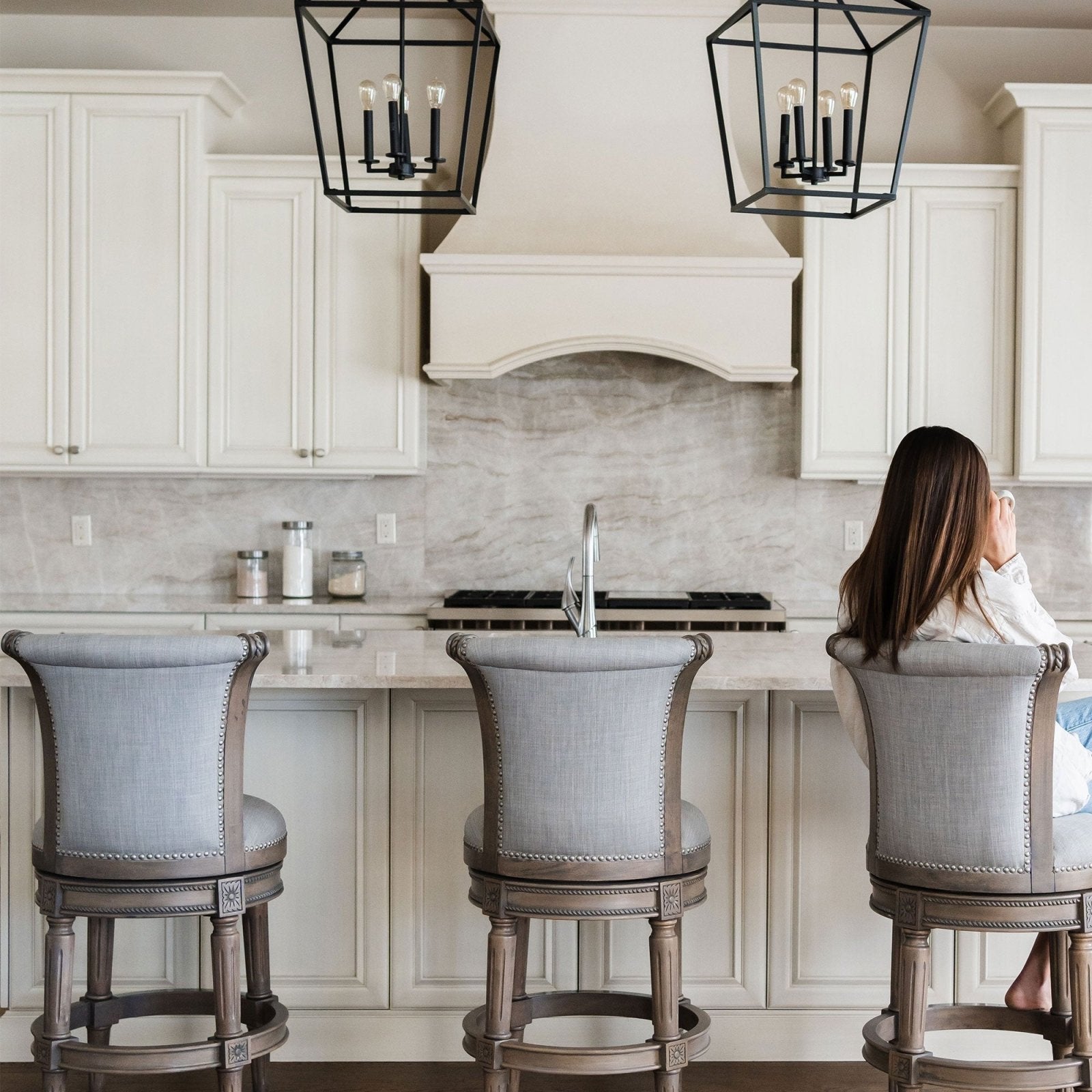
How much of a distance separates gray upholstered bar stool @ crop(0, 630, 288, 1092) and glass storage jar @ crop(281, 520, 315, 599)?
223 cm

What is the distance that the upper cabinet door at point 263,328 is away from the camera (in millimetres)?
4012

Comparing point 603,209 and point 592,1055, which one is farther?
point 603,209

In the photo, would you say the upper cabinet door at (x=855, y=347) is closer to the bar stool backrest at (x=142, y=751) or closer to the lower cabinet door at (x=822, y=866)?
the lower cabinet door at (x=822, y=866)

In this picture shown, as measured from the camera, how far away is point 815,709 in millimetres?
2420

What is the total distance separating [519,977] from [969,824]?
2.79 ft

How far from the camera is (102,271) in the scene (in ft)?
13.0

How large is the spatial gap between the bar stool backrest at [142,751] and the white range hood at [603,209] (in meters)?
2.17

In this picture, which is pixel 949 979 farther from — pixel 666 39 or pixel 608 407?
pixel 666 39

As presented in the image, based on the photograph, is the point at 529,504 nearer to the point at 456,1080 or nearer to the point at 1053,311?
the point at 1053,311

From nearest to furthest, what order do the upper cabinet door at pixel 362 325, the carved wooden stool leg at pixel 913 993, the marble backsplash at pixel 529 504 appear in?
1. the carved wooden stool leg at pixel 913 993
2. the upper cabinet door at pixel 362 325
3. the marble backsplash at pixel 529 504

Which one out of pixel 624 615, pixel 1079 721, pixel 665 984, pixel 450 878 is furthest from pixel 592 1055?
pixel 624 615

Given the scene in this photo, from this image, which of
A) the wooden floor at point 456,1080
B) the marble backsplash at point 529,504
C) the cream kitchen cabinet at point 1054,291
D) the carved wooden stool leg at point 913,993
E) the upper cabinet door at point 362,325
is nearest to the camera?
the carved wooden stool leg at point 913,993

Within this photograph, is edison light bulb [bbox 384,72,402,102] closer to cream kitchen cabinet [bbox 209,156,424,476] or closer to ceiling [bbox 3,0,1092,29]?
cream kitchen cabinet [bbox 209,156,424,476]

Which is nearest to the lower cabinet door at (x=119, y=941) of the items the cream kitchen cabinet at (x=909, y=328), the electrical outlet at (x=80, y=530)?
the electrical outlet at (x=80, y=530)
